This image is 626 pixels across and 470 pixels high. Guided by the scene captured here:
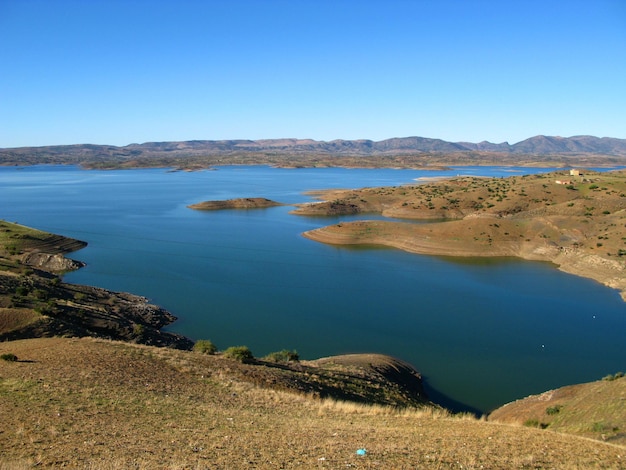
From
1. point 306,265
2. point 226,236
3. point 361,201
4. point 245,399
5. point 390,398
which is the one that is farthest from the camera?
point 361,201

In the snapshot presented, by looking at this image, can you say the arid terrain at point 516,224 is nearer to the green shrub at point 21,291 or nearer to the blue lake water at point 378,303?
the blue lake water at point 378,303

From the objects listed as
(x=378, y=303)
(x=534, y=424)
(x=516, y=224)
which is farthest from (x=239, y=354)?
(x=516, y=224)

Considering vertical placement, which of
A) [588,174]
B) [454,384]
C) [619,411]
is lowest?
[454,384]

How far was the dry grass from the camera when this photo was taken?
34.7 feet

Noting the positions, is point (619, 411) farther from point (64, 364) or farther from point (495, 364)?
point (64, 364)

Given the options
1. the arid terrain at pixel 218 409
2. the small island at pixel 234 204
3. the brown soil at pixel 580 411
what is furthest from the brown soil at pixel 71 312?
the small island at pixel 234 204

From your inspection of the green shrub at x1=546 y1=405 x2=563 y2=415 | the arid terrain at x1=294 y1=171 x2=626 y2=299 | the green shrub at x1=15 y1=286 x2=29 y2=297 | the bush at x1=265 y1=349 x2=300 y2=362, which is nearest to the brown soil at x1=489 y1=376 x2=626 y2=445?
the green shrub at x1=546 y1=405 x2=563 y2=415

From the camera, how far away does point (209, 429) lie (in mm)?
12906

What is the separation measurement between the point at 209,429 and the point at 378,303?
27.8m

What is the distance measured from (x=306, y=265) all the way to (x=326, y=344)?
21.1 m

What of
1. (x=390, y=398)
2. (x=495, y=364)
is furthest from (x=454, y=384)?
(x=390, y=398)

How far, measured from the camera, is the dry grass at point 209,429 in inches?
416

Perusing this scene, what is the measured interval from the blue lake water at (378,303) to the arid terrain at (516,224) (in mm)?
3375

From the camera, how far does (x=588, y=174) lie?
103m
